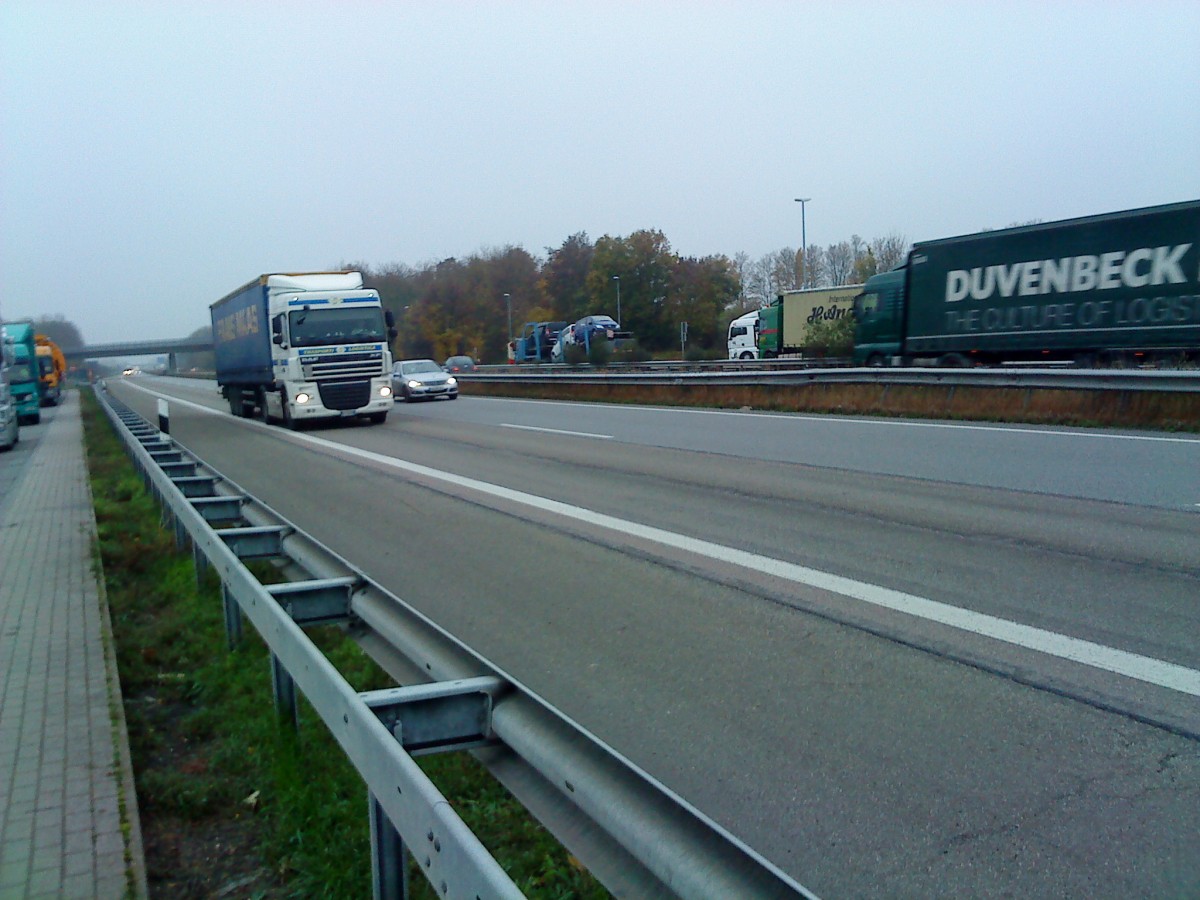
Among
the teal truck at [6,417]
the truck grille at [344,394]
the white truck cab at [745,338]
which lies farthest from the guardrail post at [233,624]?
the white truck cab at [745,338]

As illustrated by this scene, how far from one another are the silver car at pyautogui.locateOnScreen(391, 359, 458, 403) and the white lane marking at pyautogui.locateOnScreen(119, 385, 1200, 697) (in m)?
26.0

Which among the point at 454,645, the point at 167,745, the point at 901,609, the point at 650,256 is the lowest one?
the point at 167,745

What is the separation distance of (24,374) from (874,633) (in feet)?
133

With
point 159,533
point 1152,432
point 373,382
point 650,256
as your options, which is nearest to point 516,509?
point 159,533

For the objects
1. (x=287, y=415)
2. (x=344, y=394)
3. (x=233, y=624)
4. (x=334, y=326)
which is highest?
(x=334, y=326)

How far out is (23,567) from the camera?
31.7 feet

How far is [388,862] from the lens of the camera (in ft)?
10.0

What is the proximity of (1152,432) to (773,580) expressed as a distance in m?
10.4

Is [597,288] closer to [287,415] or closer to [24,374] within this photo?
[24,374]

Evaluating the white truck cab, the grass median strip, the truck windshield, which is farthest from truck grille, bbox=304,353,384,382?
the white truck cab

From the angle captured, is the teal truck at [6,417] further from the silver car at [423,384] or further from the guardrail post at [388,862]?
the guardrail post at [388,862]

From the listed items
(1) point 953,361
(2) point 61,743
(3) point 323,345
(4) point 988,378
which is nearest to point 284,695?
(2) point 61,743

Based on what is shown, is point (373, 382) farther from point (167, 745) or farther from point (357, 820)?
point (357, 820)

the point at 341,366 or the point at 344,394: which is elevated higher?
the point at 341,366
